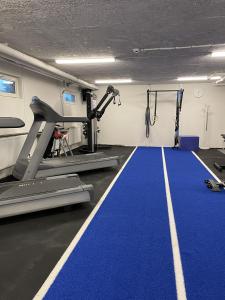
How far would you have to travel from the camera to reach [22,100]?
18.0ft

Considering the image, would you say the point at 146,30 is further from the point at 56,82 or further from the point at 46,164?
the point at 56,82

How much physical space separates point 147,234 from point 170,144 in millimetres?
7532

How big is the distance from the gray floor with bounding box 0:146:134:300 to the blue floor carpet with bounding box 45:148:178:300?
18 cm

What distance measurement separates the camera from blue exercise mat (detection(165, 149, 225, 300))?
191 centimetres

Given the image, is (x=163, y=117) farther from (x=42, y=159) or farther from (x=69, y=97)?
(x=42, y=159)

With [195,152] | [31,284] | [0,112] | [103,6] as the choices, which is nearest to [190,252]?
[31,284]

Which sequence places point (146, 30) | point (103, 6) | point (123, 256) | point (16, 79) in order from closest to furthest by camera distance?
point (123, 256) < point (103, 6) < point (146, 30) < point (16, 79)

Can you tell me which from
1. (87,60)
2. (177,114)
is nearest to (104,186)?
(87,60)

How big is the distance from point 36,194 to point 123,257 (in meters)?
1.46

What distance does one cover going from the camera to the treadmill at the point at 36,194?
9.47ft

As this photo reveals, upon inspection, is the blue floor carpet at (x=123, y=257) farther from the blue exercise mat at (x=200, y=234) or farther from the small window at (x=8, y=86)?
the small window at (x=8, y=86)

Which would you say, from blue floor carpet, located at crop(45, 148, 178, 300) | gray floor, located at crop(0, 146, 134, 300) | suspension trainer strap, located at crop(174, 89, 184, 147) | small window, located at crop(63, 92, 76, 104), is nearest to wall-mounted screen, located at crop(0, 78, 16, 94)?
small window, located at crop(63, 92, 76, 104)

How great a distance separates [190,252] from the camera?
2.34 meters

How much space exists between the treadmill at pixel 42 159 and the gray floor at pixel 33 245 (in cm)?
97
